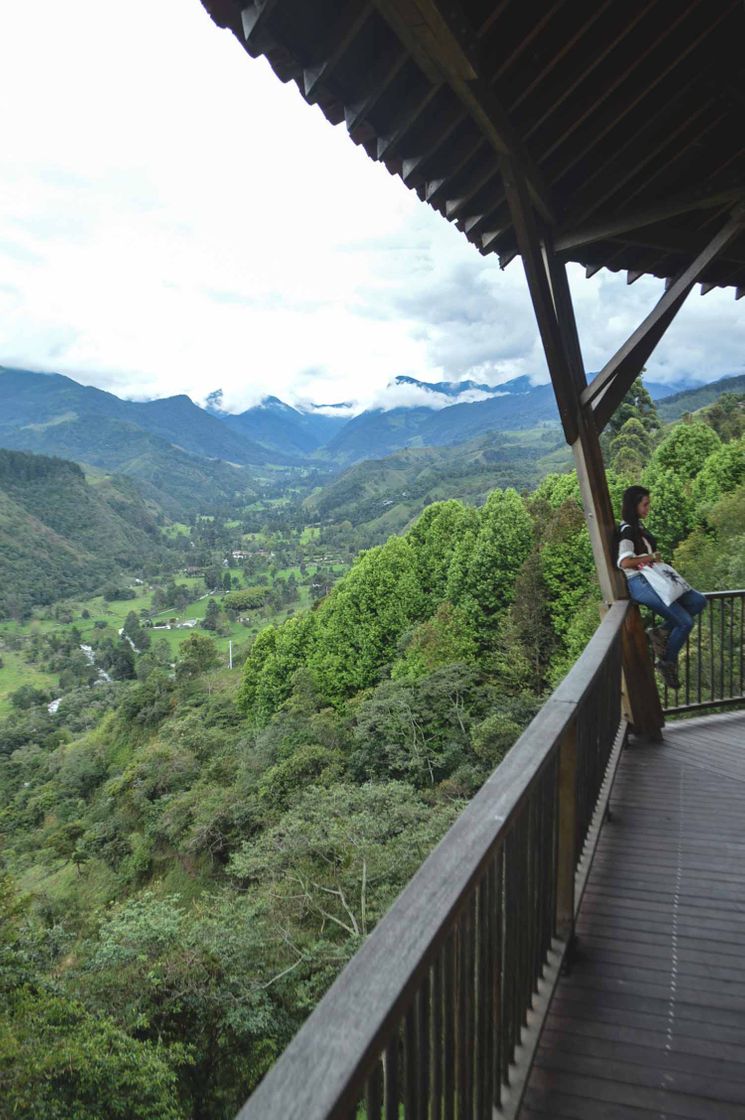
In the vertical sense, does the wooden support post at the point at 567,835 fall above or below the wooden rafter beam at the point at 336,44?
below

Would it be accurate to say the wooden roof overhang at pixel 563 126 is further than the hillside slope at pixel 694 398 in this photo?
No

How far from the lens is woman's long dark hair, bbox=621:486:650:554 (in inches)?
158

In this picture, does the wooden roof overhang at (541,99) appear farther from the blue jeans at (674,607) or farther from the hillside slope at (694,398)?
the hillside slope at (694,398)

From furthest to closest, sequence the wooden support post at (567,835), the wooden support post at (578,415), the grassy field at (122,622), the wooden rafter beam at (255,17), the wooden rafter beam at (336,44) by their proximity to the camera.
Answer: the grassy field at (122,622)
the wooden support post at (578,415)
the wooden support post at (567,835)
the wooden rafter beam at (336,44)
the wooden rafter beam at (255,17)

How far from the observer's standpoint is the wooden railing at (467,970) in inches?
26.7

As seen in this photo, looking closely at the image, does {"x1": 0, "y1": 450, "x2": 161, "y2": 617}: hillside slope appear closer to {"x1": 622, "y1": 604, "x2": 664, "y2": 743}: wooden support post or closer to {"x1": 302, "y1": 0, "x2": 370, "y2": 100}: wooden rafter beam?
{"x1": 622, "y1": 604, "x2": 664, "y2": 743}: wooden support post

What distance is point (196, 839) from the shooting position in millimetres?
19906

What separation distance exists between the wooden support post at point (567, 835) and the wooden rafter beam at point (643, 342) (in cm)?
243

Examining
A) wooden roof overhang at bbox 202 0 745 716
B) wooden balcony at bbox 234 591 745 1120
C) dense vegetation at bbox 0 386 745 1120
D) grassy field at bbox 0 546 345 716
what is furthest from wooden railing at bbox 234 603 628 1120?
grassy field at bbox 0 546 345 716

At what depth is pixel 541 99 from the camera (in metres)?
2.68

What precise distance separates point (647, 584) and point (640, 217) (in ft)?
6.67

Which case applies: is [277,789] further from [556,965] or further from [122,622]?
[122,622]

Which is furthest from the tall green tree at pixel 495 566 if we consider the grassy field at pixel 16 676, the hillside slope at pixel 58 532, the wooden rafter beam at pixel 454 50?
the hillside slope at pixel 58 532

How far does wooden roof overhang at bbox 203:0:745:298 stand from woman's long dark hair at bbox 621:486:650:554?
1.45 meters
